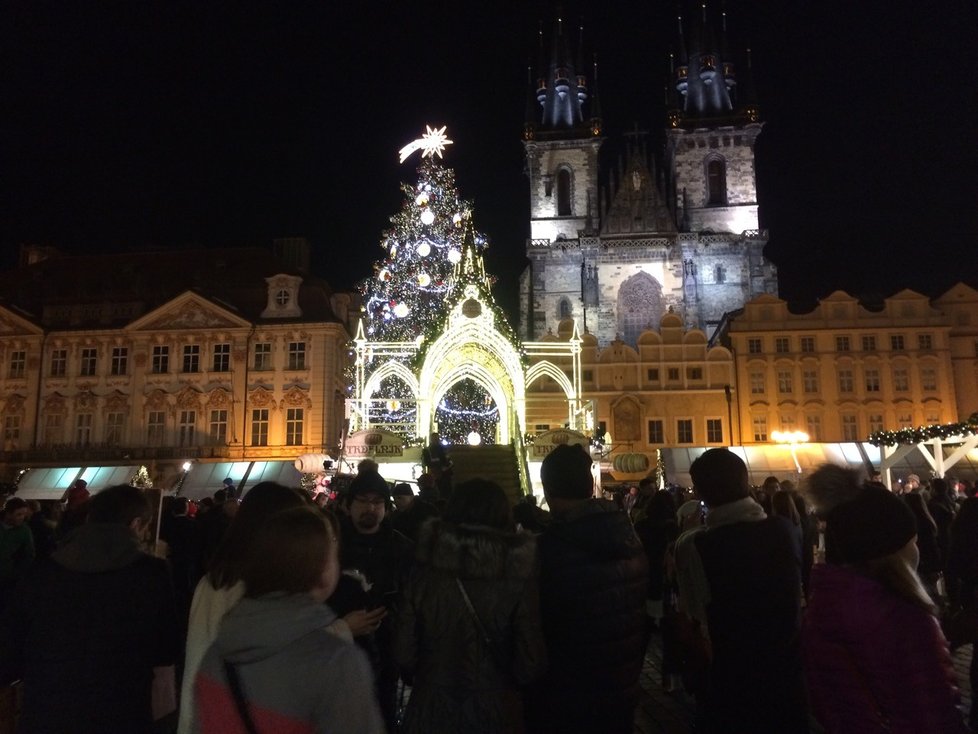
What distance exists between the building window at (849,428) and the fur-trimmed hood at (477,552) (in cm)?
4086

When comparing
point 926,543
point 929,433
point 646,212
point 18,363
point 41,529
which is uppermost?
point 646,212

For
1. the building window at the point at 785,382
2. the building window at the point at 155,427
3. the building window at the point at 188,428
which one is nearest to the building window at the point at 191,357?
the building window at the point at 188,428

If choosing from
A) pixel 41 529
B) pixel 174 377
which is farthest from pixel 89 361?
pixel 41 529

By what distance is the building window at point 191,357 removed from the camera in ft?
128

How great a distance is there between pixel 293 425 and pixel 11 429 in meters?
13.7

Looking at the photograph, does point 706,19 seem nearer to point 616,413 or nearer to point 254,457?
point 616,413

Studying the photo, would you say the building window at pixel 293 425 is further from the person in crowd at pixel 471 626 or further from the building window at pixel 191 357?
the person in crowd at pixel 471 626

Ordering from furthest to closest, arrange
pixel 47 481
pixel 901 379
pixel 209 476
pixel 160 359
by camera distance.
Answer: pixel 901 379, pixel 160 359, pixel 47 481, pixel 209 476

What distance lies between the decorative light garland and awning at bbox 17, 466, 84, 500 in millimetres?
31910

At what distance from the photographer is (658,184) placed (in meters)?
60.1

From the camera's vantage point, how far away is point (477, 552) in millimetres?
3535

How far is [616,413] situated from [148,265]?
1014 inches

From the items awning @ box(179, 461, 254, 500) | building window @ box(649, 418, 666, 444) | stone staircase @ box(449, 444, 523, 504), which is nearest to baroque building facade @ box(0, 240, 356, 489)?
awning @ box(179, 461, 254, 500)

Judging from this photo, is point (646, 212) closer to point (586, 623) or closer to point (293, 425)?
point (293, 425)
